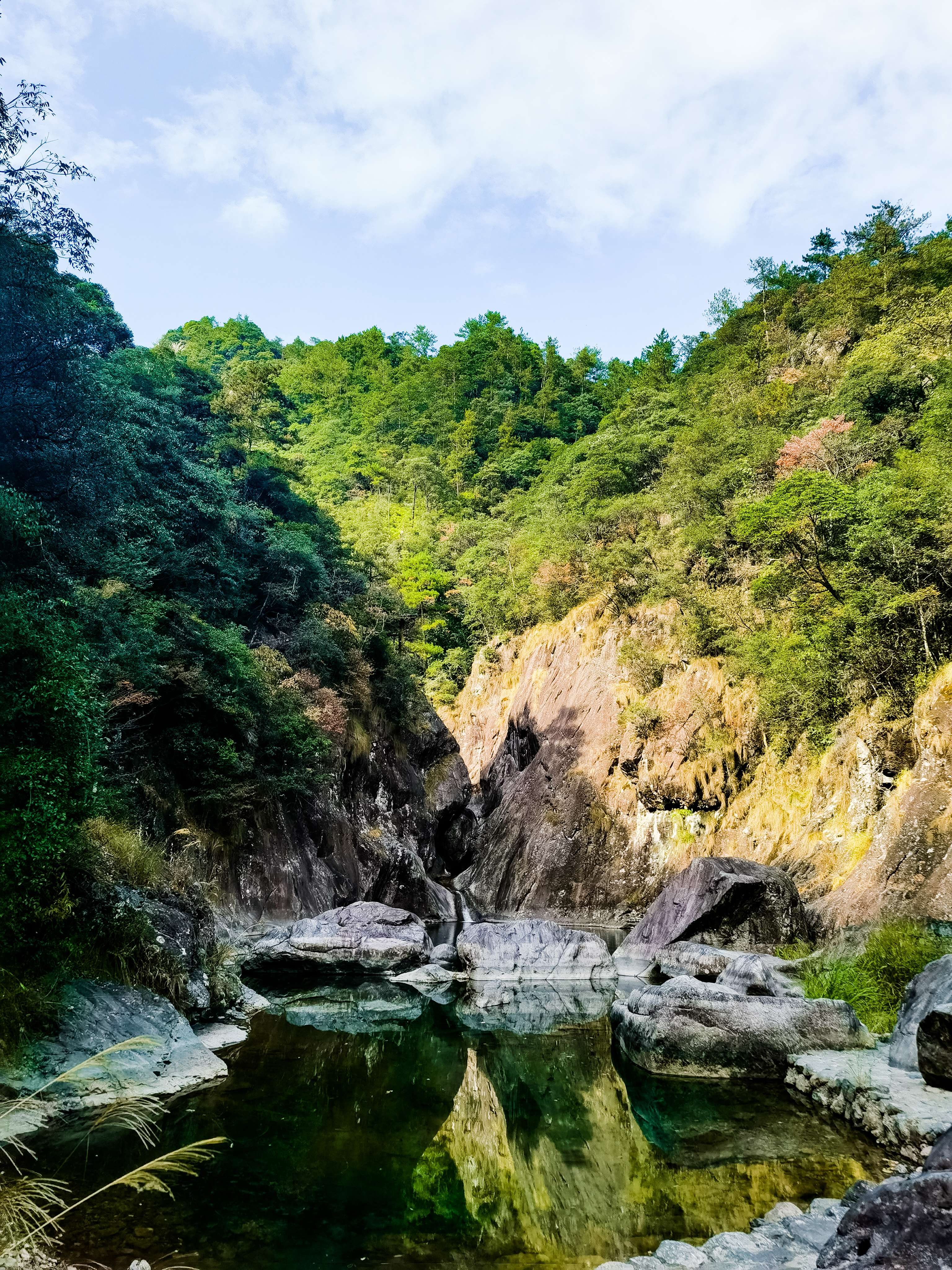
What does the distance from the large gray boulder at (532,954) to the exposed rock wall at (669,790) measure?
18.1 ft

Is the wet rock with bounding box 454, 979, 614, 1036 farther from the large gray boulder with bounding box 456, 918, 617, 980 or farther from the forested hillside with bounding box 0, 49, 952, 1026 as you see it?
the forested hillside with bounding box 0, 49, 952, 1026

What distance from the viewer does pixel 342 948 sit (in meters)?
15.8

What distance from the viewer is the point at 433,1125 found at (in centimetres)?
759

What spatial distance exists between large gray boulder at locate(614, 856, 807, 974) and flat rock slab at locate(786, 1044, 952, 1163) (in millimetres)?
8288

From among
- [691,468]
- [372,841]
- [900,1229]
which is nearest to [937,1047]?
[900,1229]

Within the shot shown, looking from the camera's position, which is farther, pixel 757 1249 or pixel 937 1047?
pixel 937 1047

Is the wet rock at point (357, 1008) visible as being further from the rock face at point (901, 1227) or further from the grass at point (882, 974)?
the rock face at point (901, 1227)

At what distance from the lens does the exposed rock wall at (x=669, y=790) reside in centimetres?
1753

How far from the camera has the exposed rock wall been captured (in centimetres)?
1753

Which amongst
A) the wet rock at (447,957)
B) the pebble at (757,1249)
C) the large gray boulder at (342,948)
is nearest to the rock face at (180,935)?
the large gray boulder at (342,948)

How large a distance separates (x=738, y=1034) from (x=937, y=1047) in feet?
8.78

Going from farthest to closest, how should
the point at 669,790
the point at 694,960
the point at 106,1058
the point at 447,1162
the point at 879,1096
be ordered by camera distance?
the point at 669,790 < the point at 694,960 < the point at 106,1058 < the point at 879,1096 < the point at 447,1162

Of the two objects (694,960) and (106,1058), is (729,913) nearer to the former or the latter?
(694,960)

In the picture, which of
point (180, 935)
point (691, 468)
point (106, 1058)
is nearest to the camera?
point (106, 1058)
